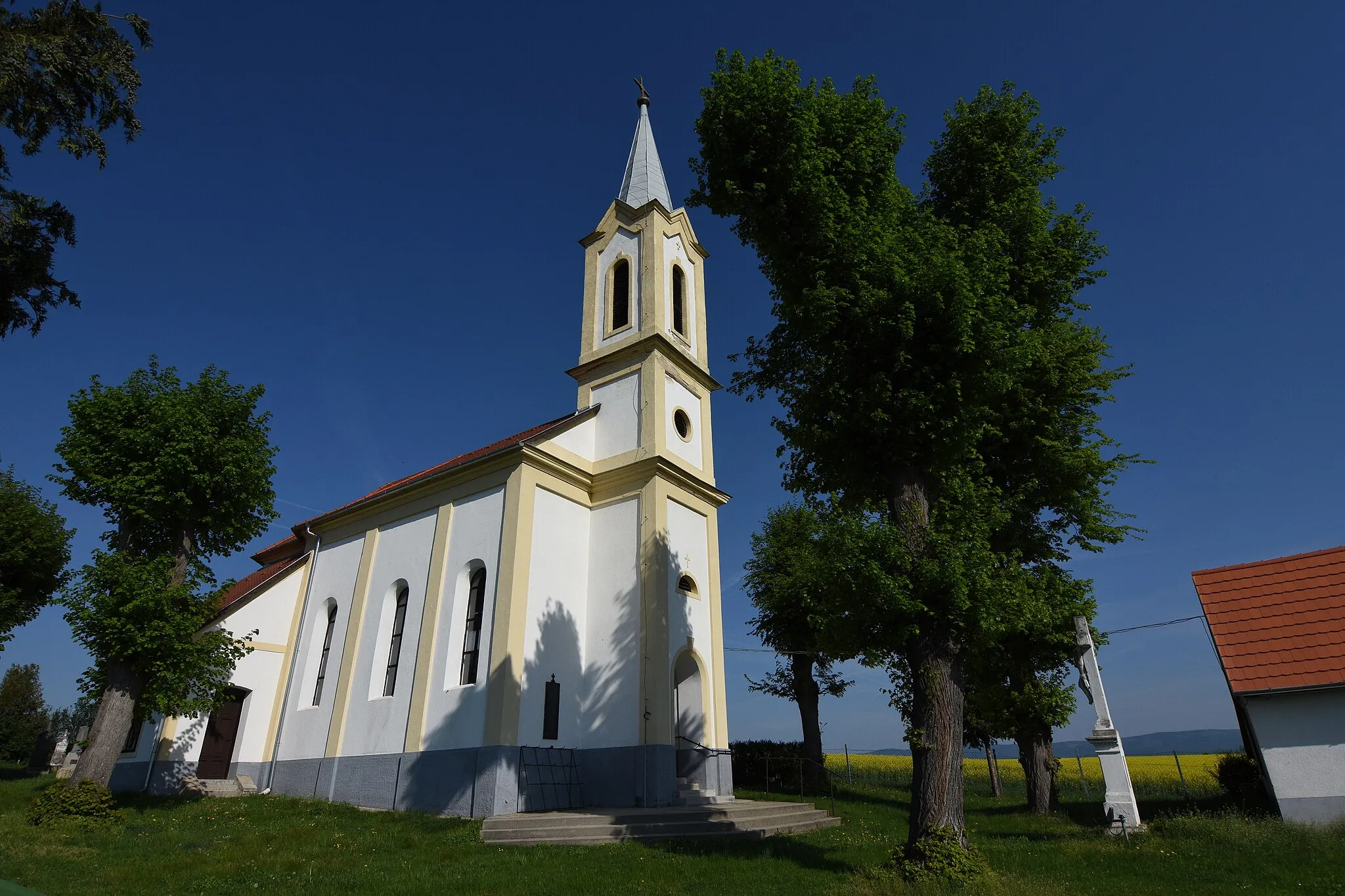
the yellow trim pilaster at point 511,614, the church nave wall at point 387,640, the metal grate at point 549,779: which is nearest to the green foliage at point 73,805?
the church nave wall at point 387,640

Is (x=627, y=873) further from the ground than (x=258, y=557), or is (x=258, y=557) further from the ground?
(x=258, y=557)

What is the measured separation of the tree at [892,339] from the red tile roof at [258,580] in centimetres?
1507

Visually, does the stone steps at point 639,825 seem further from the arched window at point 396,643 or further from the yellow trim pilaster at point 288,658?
the yellow trim pilaster at point 288,658

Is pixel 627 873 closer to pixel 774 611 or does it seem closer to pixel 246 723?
pixel 246 723

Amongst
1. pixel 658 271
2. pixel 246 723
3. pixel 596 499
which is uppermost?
pixel 658 271

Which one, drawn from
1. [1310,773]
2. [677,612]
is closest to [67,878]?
[677,612]

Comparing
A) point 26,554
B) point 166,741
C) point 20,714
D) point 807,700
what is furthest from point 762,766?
point 20,714

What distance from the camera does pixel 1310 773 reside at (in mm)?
12656

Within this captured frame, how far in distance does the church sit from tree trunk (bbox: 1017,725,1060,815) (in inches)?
268

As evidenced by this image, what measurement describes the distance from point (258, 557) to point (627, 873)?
24926 mm

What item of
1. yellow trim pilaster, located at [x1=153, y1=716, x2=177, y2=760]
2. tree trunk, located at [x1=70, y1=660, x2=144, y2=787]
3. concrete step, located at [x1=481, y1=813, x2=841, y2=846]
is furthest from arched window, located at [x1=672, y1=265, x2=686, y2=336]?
yellow trim pilaster, located at [x1=153, y1=716, x2=177, y2=760]

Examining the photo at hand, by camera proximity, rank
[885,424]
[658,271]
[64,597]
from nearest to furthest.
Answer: [885,424] < [64,597] < [658,271]

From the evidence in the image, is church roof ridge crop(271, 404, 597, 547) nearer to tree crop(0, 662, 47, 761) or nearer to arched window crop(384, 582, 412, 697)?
arched window crop(384, 582, 412, 697)

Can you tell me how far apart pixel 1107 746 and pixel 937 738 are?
5.81 metres
